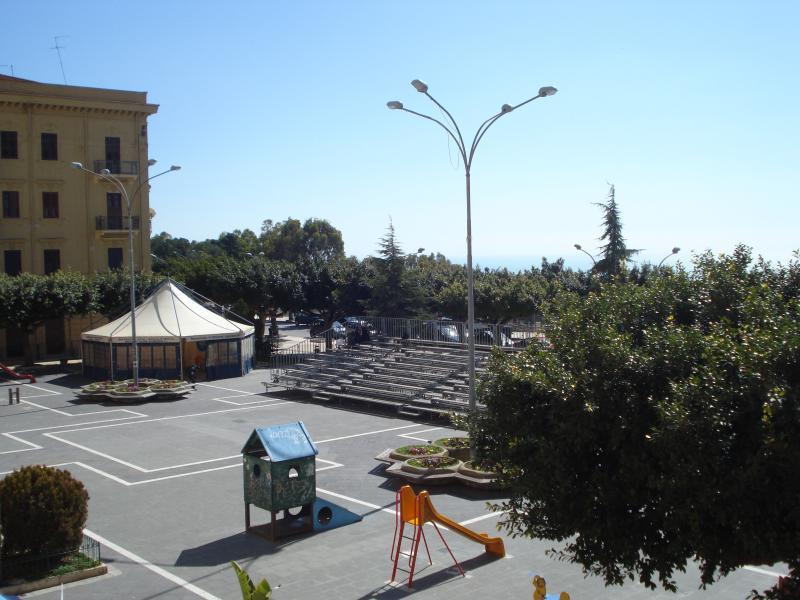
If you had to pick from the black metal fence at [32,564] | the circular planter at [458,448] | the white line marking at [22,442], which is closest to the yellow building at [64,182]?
the white line marking at [22,442]

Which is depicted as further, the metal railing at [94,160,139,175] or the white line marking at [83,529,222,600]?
the metal railing at [94,160,139,175]

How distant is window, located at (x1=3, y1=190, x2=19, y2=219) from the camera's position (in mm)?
43781

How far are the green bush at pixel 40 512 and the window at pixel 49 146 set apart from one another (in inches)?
1455

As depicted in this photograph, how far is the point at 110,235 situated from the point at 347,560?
38.1 m

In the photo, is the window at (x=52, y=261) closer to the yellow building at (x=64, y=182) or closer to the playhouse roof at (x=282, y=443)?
the yellow building at (x=64, y=182)

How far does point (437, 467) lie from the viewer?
703 inches

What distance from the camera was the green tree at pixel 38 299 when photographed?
3691cm

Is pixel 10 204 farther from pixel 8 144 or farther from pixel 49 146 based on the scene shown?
pixel 49 146

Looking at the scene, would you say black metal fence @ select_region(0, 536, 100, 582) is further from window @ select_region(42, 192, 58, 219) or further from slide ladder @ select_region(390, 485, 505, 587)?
window @ select_region(42, 192, 58, 219)

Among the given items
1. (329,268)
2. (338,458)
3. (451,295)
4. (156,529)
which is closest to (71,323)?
(329,268)

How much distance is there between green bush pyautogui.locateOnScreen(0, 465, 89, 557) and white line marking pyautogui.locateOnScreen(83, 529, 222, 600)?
1.04 metres

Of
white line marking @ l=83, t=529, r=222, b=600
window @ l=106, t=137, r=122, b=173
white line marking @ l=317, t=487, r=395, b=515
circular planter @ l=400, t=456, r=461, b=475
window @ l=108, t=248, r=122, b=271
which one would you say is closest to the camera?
white line marking @ l=83, t=529, r=222, b=600

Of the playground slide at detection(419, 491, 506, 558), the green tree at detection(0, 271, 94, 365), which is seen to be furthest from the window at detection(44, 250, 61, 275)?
the playground slide at detection(419, 491, 506, 558)

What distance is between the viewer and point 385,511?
15734mm
